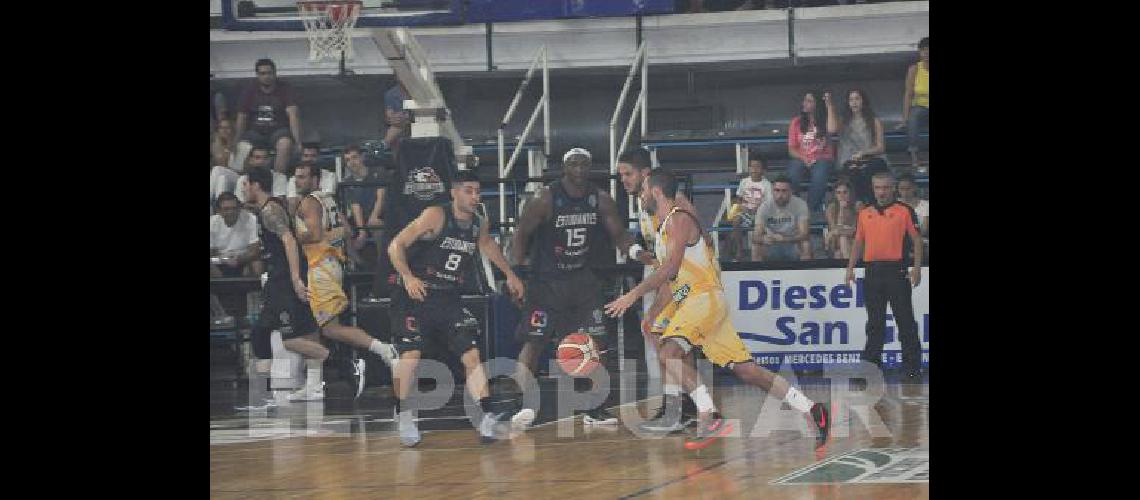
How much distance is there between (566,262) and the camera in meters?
11.6

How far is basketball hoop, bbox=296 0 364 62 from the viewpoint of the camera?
1518cm

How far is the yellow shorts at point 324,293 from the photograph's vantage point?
1337 cm

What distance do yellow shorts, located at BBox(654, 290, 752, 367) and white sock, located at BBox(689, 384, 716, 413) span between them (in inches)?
12.9

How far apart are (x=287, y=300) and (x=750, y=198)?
481cm

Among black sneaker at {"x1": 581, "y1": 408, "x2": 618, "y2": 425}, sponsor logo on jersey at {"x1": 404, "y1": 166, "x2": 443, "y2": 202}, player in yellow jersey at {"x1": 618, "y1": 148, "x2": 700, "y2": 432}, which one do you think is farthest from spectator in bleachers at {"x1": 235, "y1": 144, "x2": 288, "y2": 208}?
black sneaker at {"x1": 581, "y1": 408, "x2": 618, "y2": 425}

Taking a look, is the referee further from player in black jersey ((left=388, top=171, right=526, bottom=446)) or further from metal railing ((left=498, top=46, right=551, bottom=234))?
player in black jersey ((left=388, top=171, right=526, bottom=446))

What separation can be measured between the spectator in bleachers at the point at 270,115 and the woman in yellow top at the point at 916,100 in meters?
6.58

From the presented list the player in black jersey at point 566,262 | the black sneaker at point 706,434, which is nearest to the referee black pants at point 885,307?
the player in black jersey at point 566,262

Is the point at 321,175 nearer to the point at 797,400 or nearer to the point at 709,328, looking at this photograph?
the point at 709,328

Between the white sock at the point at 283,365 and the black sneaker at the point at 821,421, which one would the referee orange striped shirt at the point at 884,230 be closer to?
the black sneaker at the point at 821,421

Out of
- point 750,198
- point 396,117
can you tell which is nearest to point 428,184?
point 750,198

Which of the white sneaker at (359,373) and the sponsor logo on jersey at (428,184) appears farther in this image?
the white sneaker at (359,373)
